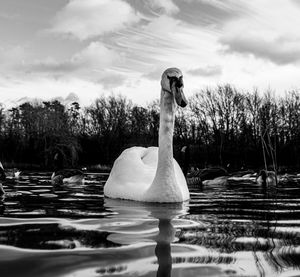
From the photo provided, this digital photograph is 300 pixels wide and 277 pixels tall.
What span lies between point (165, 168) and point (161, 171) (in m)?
0.08

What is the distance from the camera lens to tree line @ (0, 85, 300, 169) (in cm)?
5284

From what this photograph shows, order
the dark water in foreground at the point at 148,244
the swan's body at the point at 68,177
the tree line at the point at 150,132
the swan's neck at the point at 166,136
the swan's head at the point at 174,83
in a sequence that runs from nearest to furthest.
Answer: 1. the dark water in foreground at the point at 148,244
2. the swan's head at the point at 174,83
3. the swan's neck at the point at 166,136
4. the swan's body at the point at 68,177
5. the tree line at the point at 150,132

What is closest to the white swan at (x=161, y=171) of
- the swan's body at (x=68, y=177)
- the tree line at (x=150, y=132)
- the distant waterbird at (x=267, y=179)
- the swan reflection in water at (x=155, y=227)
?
the swan reflection in water at (x=155, y=227)

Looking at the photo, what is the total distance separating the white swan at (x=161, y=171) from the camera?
21.0ft

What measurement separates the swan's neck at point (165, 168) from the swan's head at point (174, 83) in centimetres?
21

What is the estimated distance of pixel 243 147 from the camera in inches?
2231

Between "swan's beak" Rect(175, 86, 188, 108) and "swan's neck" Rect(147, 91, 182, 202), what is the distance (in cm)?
70

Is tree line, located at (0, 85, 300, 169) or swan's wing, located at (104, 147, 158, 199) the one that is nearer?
swan's wing, located at (104, 147, 158, 199)

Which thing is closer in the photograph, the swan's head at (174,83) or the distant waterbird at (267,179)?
the swan's head at (174,83)

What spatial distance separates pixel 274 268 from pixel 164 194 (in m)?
3.89

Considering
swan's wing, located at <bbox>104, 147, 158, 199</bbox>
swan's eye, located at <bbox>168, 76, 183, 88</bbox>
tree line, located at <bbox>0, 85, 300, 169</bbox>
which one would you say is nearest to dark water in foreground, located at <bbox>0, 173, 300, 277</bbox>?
swan's wing, located at <bbox>104, 147, 158, 199</bbox>

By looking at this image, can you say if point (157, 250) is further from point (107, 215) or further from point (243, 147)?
point (243, 147)

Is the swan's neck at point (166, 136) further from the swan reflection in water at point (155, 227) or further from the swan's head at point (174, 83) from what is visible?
the swan reflection in water at point (155, 227)

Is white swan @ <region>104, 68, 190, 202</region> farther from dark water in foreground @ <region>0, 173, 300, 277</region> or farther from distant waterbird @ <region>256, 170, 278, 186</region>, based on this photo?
distant waterbird @ <region>256, 170, 278, 186</region>
